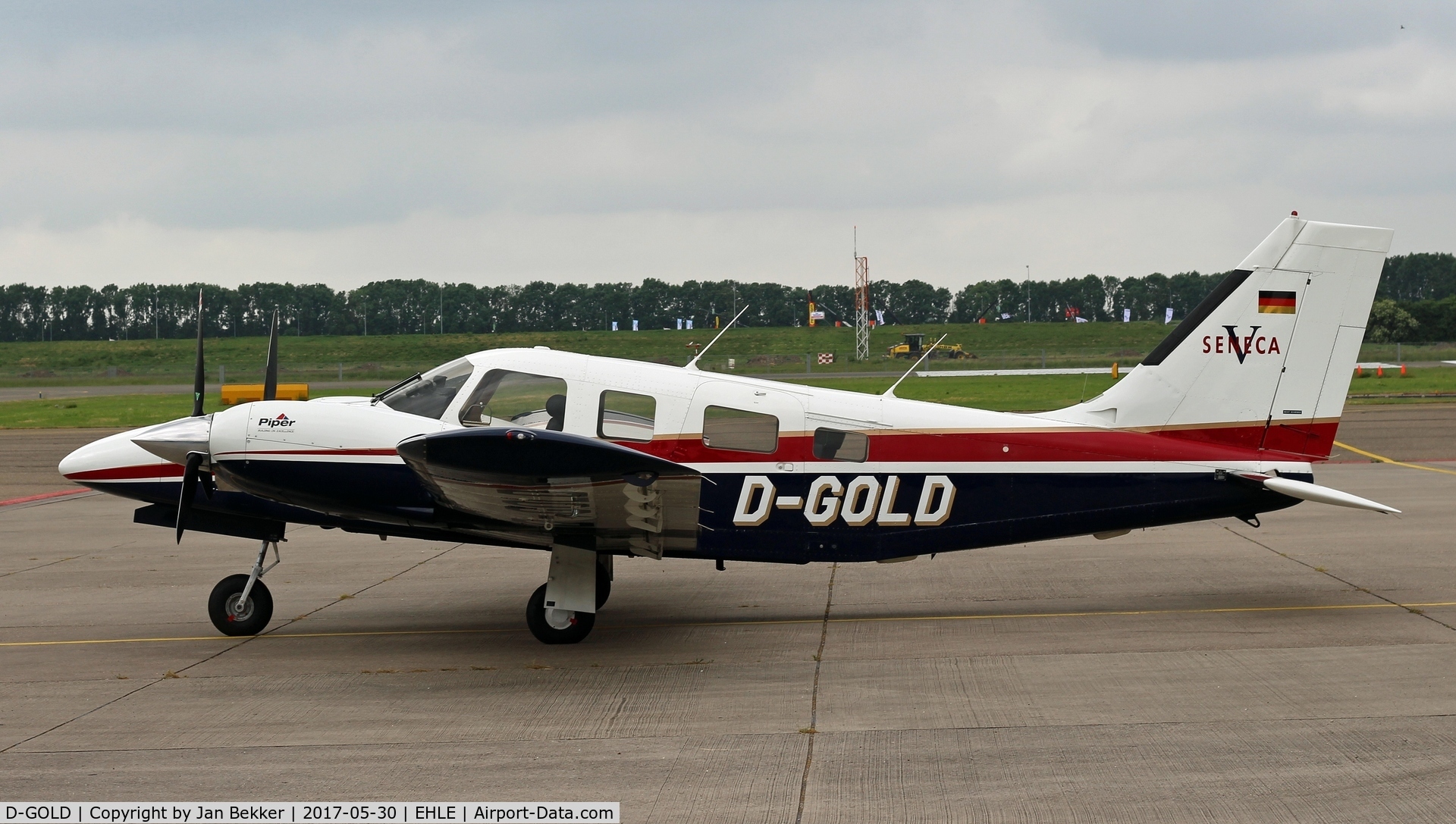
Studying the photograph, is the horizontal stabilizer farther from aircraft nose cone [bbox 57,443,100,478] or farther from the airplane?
aircraft nose cone [bbox 57,443,100,478]

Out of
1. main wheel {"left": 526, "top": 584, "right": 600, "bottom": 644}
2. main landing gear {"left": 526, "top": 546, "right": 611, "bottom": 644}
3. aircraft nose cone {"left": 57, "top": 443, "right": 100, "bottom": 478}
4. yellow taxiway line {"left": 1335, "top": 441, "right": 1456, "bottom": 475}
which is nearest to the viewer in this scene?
main landing gear {"left": 526, "top": 546, "right": 611, "bottom": 644}

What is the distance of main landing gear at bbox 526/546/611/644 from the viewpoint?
8.89 m

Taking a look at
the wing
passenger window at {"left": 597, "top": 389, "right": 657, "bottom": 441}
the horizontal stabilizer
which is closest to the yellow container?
Result: passenger window at {"left": 597, "top": 389, "right": 657, "bottom": 441}

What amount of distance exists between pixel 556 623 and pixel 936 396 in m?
31.3

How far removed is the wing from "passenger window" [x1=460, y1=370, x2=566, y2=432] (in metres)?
0.85

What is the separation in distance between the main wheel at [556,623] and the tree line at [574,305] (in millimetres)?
74020

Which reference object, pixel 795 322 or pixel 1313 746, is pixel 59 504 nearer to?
pixel 1313 746

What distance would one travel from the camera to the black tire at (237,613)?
9469mm

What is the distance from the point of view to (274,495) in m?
8.77

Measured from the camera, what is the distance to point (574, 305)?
9856cm

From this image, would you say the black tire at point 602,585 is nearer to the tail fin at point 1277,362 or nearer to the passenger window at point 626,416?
the passenger window at point 626,416

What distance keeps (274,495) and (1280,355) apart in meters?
8.87

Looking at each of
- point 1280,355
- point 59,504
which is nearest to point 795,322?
point 59,504

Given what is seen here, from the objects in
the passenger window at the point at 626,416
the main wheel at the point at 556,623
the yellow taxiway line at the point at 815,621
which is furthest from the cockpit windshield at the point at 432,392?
the yellow taxiway line at the point at 815,621
